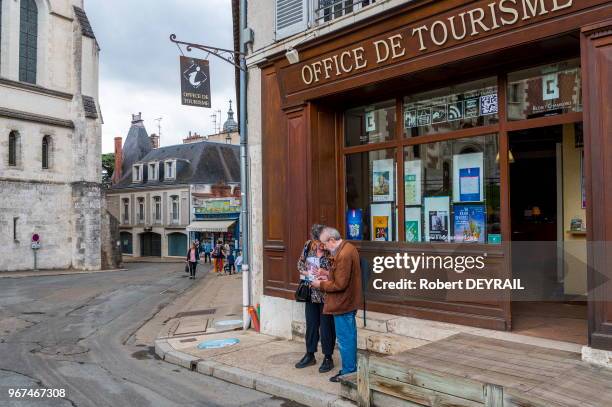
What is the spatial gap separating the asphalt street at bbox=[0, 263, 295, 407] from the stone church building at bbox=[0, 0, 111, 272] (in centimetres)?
1542

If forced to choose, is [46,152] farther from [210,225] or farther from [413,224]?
[413,224]

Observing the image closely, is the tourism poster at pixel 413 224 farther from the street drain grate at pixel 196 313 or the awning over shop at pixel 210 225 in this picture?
the awning over shop at pixel 210 225

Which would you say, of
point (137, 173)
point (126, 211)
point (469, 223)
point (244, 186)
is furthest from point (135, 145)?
point (469, 223)

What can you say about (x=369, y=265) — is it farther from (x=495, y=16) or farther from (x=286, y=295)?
(x=495, y=16)

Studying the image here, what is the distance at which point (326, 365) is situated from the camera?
6016 millimetres

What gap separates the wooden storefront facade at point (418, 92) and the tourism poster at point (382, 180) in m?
0.17

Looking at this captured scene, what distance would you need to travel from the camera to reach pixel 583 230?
7652mm

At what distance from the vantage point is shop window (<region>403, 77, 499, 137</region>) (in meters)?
6.39

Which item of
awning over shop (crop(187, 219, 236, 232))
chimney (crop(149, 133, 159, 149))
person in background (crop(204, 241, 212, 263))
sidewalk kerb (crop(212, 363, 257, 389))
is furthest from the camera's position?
chimney (crop(149, 133, 159, 149))

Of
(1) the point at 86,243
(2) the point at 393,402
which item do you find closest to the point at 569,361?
(2) the point at 393,402

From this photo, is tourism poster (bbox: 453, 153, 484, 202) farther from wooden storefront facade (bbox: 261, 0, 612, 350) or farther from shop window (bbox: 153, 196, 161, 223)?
shop window (bbox: 153, 196, 161, 223)

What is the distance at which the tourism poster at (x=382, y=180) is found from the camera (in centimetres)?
753

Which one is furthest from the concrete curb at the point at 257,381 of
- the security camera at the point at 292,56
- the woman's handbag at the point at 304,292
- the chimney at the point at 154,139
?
the chimney at the point at 154,139

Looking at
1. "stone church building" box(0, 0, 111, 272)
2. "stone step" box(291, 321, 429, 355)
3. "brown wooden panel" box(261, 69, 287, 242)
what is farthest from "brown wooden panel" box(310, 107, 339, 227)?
"stone church building" box(0, 0, 111, 272)
